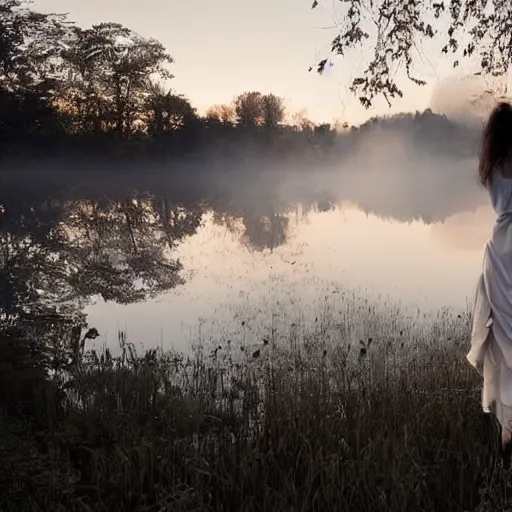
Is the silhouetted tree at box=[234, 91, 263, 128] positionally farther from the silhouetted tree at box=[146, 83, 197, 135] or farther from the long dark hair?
the long dark hair

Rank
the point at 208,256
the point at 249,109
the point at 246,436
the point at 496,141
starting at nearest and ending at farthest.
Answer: the point at 496,141 < the point at 246,436 < the point at 208,256 < the point at 249,109

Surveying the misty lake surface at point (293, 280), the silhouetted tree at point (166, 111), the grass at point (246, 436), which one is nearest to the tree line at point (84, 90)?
the silhouetted tree at point (166, 111)

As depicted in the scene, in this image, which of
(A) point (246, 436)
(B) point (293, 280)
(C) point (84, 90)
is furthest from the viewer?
(C) point (84, 90)

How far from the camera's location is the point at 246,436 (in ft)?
17.6

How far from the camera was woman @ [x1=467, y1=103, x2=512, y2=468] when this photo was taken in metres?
4.30

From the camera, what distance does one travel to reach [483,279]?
14.9 ft

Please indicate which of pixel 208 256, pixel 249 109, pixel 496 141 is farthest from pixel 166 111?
pixel 496 141

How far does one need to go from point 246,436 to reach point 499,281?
260 centimetres

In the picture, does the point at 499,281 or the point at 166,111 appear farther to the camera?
the point at 166,111

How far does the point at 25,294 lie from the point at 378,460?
9.84m

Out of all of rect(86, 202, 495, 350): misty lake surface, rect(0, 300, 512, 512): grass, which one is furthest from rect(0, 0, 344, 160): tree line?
rect(0, 300, 512, 512): grass

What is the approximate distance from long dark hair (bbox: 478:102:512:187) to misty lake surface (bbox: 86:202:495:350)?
5.98 meters

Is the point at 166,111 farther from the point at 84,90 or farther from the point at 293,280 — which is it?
the point at 293,280

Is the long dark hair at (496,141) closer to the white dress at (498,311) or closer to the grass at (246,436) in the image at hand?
the white dress at (498,311)
